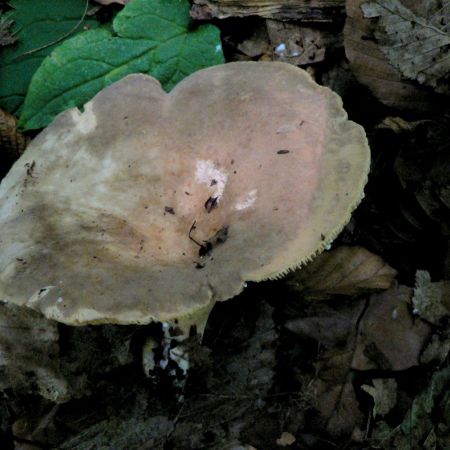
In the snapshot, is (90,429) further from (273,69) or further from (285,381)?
(273,69)

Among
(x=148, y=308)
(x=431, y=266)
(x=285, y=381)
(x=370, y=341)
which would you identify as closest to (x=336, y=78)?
(x=431, y=266)

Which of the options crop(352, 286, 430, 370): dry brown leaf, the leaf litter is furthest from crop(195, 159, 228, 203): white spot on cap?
crop(352, 286, 430, 370): dry brown leaf

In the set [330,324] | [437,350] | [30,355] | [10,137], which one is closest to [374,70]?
[330,324]

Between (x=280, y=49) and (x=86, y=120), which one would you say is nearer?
(x=86, y=120)

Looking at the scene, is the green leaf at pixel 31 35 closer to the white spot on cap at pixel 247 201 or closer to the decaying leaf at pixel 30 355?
the decaying leaf at pixel 30 355

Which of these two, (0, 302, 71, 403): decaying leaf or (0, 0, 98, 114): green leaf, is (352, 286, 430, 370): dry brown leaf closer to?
(0, 302, 71, 403): decaying leaf

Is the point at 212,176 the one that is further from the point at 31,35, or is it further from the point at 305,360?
the point at 31,35
